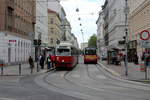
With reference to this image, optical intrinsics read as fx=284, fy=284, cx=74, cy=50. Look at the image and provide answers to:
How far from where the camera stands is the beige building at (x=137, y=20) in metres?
38.9

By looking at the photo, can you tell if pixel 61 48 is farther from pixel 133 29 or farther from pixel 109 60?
pixel 133 29

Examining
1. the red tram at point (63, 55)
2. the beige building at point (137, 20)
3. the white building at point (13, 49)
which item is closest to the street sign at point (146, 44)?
the red tram at point (63, 55)

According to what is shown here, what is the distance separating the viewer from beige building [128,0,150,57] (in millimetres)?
38922

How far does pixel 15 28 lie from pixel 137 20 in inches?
767

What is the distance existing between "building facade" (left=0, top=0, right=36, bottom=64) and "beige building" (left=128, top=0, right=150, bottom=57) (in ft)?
54.4

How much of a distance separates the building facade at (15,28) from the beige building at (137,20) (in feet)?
54.4

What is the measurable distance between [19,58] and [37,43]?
62.7ft

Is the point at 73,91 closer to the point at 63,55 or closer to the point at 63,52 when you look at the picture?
the point at 63,55

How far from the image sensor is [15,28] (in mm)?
44000

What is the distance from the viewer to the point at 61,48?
100 feet

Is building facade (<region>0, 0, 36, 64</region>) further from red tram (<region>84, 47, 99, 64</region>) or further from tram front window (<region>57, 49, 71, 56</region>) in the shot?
red tram (<region>84, 47, 99, 64</region>)

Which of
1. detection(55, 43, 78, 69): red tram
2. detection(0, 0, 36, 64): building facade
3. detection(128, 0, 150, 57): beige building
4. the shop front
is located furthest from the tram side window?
detection(55, 43, 78, 69): red tram

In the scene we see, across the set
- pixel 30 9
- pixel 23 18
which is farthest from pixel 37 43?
pixel 30 9

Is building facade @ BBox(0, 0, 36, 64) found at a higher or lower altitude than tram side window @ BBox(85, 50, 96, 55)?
higher
